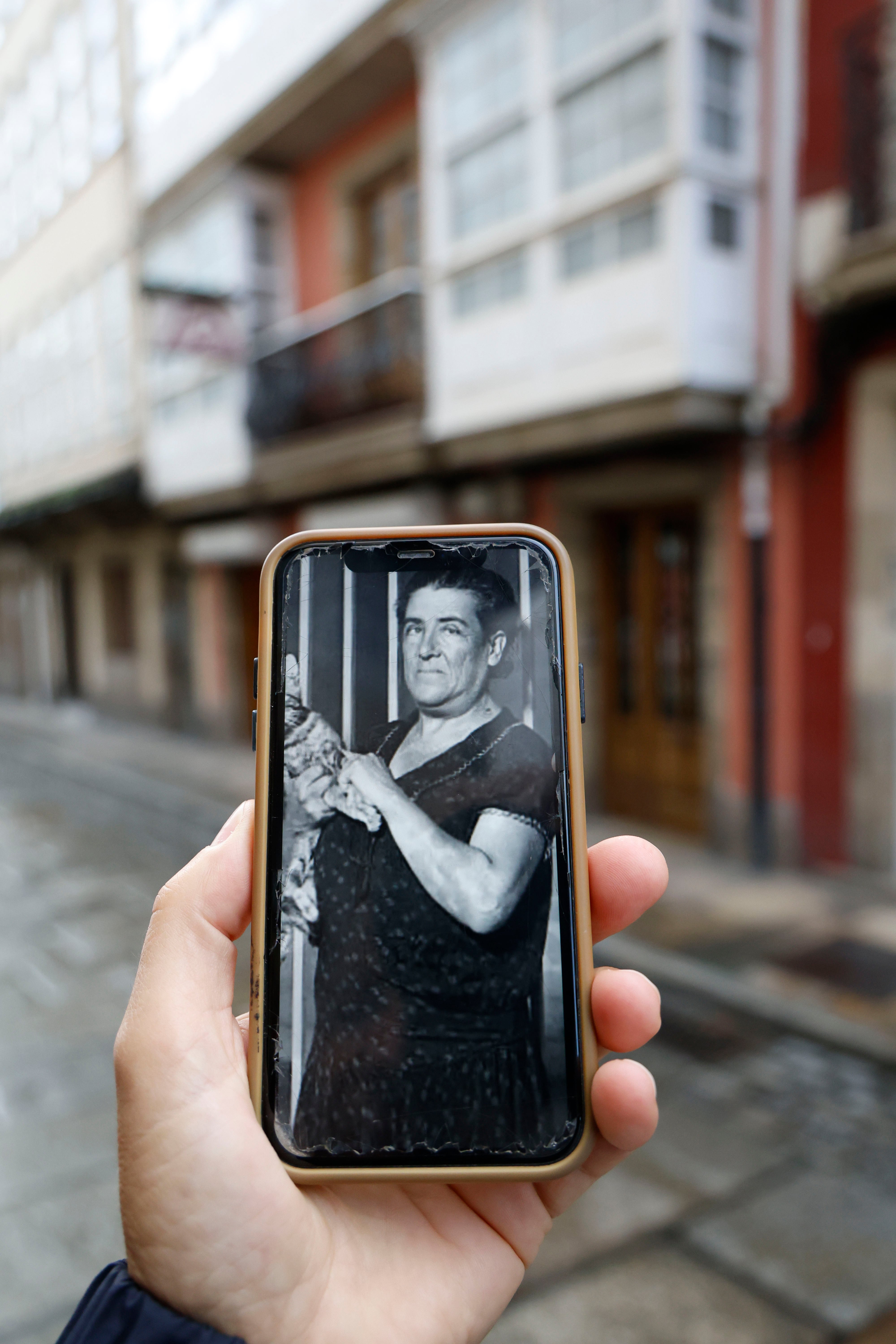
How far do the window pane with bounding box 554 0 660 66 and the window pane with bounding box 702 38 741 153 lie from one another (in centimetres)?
50

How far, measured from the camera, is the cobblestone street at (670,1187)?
318 centimetres

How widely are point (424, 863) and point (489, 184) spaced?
856cm

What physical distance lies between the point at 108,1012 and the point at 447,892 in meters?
4.73

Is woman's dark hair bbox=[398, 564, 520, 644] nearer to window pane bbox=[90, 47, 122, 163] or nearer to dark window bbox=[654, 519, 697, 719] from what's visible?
dark window bbox=[654, 519, 697, 719]

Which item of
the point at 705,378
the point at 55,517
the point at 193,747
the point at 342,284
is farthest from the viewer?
the point at 55,517

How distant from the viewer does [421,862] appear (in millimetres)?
1474

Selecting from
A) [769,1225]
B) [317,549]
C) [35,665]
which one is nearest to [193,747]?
[35,665]

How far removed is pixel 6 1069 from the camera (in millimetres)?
4957

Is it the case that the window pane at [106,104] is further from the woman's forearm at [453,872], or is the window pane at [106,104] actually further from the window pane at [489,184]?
the woman's forearm at [453,872]

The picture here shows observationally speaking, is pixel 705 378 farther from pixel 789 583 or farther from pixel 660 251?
pixel 789 583

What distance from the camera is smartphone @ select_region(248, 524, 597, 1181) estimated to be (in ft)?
4.67

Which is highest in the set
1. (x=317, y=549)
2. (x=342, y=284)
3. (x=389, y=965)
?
(x=342, y=284)

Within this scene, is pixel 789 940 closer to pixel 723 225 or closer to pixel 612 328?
pixel 612 328

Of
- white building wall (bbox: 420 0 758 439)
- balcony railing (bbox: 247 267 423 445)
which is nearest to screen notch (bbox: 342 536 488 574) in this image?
white building wall (bbox: 420 0 758 439)
